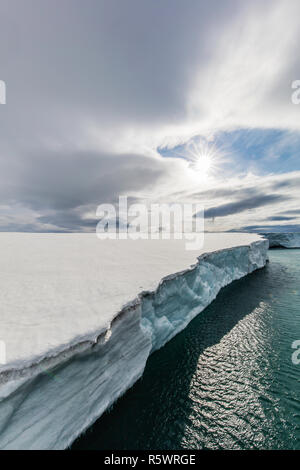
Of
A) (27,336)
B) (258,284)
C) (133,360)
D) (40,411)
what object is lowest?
(258,284)

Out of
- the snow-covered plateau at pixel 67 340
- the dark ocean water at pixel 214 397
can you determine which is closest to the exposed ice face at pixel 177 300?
the snow-covered plateau at pixel 67 340

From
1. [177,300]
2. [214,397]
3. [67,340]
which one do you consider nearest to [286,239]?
[177,300]

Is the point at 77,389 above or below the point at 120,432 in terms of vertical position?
above

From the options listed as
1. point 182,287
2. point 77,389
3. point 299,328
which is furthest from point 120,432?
point 299,328

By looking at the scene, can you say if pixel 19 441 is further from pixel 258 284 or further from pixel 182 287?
pixel 258 284
